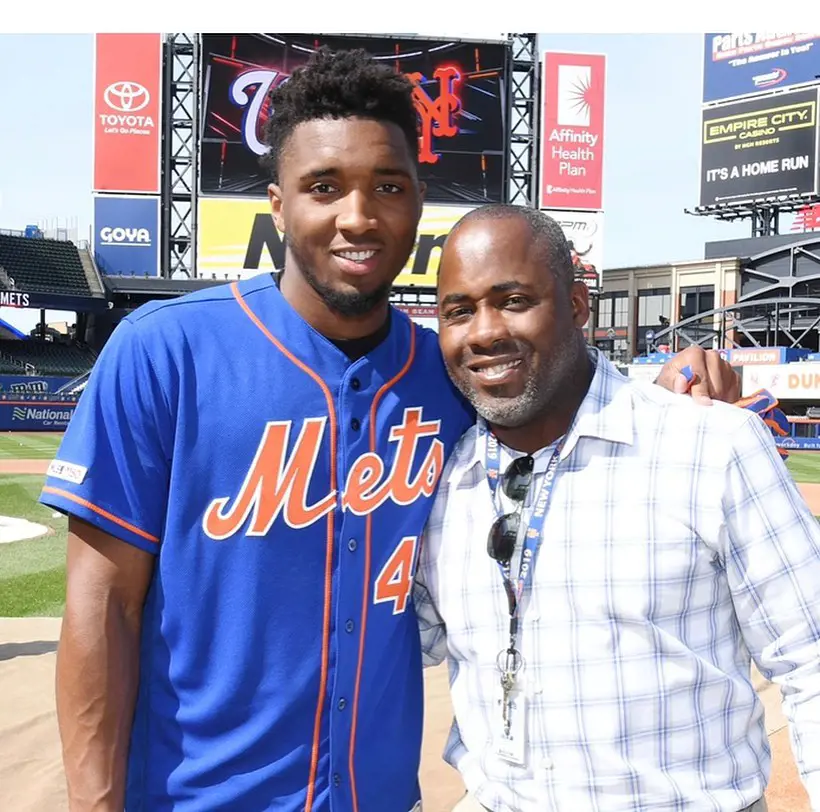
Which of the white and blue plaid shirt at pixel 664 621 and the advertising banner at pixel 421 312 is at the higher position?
the advertising banner at pixel 421 312

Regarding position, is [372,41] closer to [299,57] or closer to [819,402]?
[299,57]

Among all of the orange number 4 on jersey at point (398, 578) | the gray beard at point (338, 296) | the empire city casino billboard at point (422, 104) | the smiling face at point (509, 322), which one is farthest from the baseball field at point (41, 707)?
the empire city casino billboard at point (422, 104)

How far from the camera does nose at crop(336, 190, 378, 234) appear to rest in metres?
1.90

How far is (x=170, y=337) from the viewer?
180cm

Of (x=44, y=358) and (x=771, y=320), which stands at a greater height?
(x=771, y=320)

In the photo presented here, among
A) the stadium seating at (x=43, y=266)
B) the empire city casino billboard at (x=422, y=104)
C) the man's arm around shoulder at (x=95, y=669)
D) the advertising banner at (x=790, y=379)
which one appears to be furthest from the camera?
the stadium seating at (x=43, y=266)

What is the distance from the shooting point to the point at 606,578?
184cm

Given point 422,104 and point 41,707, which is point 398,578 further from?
point 422,104

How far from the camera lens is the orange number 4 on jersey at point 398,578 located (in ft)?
6.45

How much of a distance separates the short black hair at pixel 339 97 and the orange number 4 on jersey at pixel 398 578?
87cm

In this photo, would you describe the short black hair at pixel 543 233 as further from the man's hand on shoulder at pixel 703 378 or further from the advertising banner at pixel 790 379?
the advertising banner at pixel 790 379

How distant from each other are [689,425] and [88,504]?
1.23 metres

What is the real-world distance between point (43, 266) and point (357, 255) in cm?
4073

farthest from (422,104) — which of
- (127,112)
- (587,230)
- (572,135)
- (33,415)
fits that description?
(33,415)
